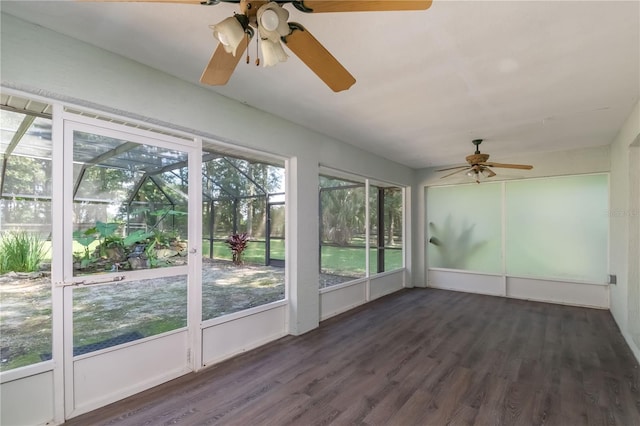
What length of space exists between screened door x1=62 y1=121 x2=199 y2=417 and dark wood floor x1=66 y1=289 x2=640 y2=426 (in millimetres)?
252

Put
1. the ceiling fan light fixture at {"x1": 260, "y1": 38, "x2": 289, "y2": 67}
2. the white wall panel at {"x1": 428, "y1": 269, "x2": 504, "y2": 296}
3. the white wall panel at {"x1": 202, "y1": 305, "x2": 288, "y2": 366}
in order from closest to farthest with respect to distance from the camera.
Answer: the ceiling fan light fixture at {"x1": 260, "y1": 38, "x2": 289, "y2": 67}, the white wall panel at {"x1": 202, "y1": 305, "x2": 288, "y2": 366}, the white wall panel at {"x1": 428, "y1": 269, "x2": 504, "y2": 296}

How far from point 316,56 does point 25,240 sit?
225 cm

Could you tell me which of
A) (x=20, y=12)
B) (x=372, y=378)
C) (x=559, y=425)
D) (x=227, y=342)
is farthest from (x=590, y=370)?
(x=20, y=12)

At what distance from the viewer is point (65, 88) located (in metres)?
1.99

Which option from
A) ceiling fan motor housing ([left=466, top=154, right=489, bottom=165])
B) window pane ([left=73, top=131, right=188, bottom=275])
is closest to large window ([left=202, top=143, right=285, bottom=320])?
window pane ([left=73, top=131, right=188, bottom=275])

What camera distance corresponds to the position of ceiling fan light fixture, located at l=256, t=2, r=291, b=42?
1248 millimetres

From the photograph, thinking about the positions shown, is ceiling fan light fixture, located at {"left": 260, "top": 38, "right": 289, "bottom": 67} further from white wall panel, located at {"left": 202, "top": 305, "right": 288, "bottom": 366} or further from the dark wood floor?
white wall panel, located at {"left": 202, "top": 305, "right": 288, "bottom": 366}

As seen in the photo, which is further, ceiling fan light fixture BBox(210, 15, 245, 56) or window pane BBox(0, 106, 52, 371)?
window pane BBox(0, 106, 52, 371)

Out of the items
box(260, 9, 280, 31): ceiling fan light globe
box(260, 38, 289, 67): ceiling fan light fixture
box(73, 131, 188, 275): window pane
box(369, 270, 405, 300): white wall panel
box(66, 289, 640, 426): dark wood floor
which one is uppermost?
box(260, 9, 280, 31): ceiling fan light globe

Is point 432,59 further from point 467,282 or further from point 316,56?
point 467,282

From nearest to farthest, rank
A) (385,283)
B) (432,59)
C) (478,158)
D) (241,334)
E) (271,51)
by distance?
(271,51) < (432,59) < (241,334) < (478,158) < (385,283)

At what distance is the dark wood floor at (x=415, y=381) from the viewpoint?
6.96ft

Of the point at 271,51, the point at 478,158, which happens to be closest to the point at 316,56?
the point at 271,51

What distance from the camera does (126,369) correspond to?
7.66 ft
